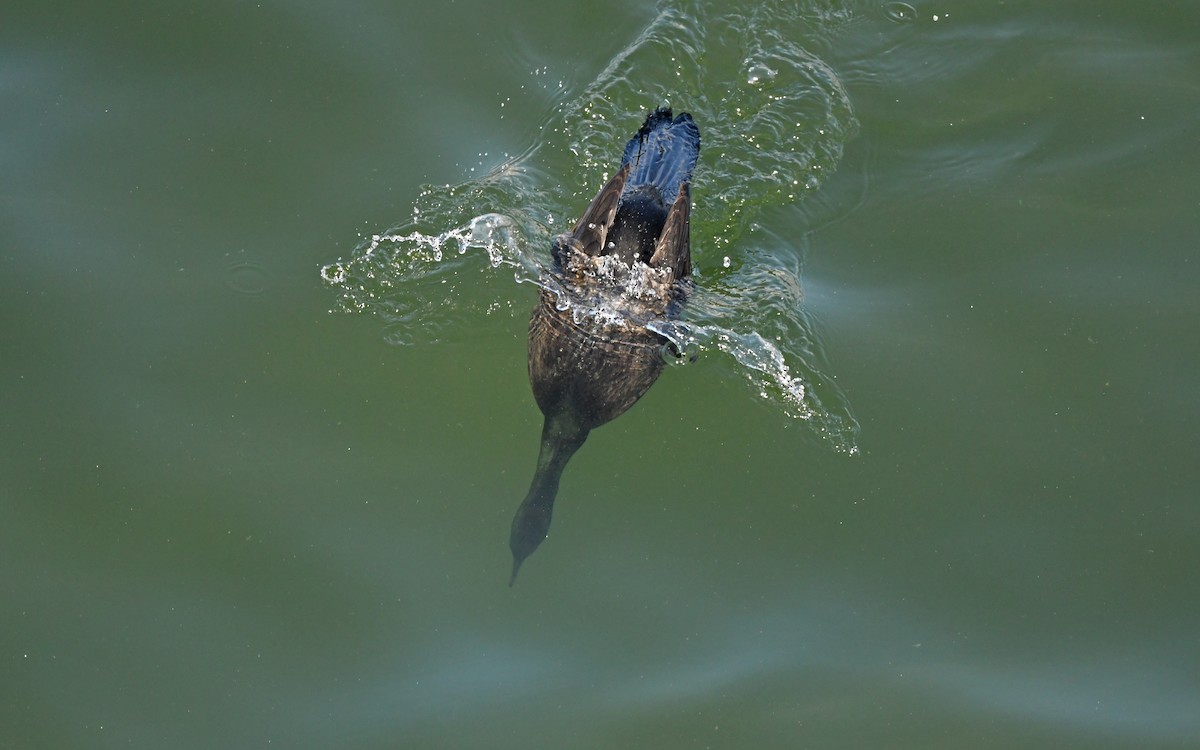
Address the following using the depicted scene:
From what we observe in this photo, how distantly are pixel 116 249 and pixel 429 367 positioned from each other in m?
1.94

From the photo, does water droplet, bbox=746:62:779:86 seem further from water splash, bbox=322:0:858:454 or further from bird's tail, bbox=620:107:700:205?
bird's tail, bbox=620:107:700:205

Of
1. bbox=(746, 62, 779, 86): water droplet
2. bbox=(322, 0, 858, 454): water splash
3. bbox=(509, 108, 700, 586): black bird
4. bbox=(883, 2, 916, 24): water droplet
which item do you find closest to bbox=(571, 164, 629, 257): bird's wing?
bbox=(509, 108, 700, 586): black bird

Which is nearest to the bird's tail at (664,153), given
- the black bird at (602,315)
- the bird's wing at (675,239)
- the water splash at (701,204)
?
the black bird at (602,315)

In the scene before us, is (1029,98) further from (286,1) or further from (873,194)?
(286,1)

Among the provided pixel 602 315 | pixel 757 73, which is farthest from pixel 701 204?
pixel 602 315

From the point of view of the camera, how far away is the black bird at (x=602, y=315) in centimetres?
605

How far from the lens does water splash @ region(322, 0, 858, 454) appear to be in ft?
20.9

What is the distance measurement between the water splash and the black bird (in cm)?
8

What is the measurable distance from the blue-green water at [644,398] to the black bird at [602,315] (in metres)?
0.22

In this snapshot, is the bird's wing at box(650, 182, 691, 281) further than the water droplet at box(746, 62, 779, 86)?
No

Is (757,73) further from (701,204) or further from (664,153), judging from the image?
(664,153)

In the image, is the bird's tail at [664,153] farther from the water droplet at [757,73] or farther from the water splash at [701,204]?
the water droplet at [757,73]

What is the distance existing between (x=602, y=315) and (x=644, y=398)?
0.55 meters

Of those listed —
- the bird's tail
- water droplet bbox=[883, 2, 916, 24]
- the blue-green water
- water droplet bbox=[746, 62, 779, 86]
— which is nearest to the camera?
the blue-green water
